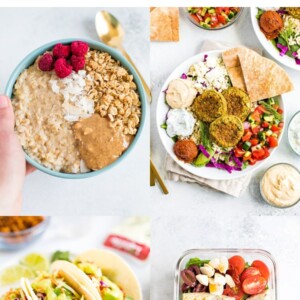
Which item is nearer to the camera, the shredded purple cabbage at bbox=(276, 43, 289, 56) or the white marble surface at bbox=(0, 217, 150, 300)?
the shredded purple cabbage at bbox=(276, 43, 289, 56)

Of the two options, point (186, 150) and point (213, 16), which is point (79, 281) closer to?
point (186, 150)

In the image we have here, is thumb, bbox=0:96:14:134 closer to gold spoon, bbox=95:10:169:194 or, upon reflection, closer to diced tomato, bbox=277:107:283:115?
gold spoon, bbox=95:10:169:194

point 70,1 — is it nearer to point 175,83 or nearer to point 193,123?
point 175,83

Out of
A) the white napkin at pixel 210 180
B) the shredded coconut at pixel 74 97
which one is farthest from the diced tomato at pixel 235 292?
the shredded coconut at pixel 74 97

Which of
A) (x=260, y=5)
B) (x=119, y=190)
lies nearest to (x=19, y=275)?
(x=119, y=190)

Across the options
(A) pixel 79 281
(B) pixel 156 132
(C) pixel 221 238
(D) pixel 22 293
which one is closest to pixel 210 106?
(B) pixel 156 132

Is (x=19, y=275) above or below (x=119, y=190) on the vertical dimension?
below

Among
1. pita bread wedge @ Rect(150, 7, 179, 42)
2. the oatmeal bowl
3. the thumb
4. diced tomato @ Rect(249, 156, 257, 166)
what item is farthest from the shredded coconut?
diced tomato @ Rect(249, 156, 257, 166)
